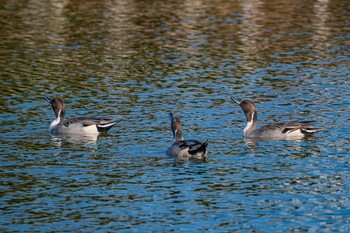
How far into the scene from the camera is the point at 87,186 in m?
19.5

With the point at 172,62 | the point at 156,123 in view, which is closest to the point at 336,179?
the point at 156,123

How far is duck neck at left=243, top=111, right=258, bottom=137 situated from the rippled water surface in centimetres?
29

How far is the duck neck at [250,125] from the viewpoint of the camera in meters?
24.3

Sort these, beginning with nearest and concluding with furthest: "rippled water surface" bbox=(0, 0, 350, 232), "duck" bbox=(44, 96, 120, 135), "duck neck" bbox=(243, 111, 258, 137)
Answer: "rippled water surface" bbox=(0, 0, 350, 232) < "duck neck" bbox=(243, 111, 258, 137) < "duck" bbox=(44, 96, 120, 135)

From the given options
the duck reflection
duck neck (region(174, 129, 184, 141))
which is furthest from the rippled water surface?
duck neck (region(174, 129, 184, 141))

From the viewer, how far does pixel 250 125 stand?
24.5 m

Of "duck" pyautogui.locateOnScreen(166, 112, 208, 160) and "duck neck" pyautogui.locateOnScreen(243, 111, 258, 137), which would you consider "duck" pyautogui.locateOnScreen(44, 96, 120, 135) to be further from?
"duck neck" pyautogui.locateOnScreen(243, 111, 258, 137)

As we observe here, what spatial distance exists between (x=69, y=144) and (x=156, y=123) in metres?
2.66

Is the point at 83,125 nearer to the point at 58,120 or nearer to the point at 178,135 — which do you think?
the point at 58,120

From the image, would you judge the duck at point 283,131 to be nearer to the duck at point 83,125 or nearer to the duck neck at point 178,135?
the duck neck at point 178,135

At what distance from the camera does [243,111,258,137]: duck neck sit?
24.3 m

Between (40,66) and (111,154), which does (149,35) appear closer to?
(40,66)

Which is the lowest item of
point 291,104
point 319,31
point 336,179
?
point 319,31

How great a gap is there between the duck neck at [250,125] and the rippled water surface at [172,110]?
0.29 m
